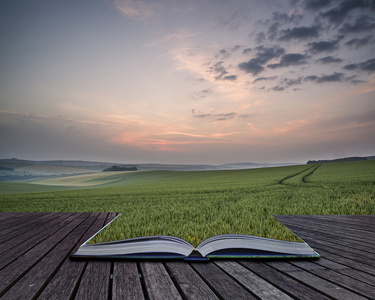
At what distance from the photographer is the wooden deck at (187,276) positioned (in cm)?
148

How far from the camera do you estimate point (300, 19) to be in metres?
11.4

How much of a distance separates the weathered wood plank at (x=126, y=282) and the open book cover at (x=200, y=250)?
12cm

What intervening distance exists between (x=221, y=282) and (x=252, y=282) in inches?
9.7

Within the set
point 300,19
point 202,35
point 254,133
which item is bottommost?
point 254,133

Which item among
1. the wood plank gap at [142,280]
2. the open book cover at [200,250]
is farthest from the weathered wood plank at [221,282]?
the wood plank gap at [142,280]

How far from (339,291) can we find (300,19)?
13899 mm

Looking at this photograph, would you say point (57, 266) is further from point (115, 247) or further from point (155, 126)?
point (155, 126)

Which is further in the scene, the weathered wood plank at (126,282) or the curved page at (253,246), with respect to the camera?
the curved page at (253,246)

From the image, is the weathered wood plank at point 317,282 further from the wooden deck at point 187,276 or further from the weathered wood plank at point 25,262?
the weathered wood plank at point 25,262

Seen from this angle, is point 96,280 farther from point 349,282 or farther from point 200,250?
point 349,282

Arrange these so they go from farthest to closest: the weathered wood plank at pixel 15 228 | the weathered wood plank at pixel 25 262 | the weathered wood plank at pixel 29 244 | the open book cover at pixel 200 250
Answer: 1. the weathered wood plank at pixel 15 228
2. the weathered wood plank at pixel 29 244
3. the open book cover at pixel 200 250
4. the weathered wood plank at pixel 25 262

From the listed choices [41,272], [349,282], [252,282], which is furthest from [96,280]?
[349,282]

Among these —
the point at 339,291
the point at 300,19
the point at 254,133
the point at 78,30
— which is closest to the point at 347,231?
the point at 339,291

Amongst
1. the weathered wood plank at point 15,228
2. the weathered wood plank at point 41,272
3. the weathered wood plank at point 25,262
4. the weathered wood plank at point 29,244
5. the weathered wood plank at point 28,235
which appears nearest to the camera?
the weathered wood plank at point 41,272
